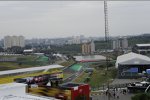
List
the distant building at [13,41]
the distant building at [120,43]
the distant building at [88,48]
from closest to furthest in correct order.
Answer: the distant building at [88,48] → the distant building at [120,43] → the distant building at [13,41]

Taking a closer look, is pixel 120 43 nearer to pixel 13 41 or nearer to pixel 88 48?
pixel 88 48

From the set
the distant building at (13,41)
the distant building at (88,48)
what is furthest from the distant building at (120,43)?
the distant building at (13,41)

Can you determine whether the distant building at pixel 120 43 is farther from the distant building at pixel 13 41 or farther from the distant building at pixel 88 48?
the distant building at pixel 13 41

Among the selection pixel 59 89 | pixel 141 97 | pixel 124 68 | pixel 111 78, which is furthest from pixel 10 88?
pixel 124 68

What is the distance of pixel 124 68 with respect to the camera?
22875mm

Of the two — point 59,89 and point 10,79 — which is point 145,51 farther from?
point 59,89

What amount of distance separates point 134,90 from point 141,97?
12.0 ft

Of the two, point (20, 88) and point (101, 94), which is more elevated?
point (20, 88)

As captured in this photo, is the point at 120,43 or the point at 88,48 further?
the point at 120,43

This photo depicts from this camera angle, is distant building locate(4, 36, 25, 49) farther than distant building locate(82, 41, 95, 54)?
Yes

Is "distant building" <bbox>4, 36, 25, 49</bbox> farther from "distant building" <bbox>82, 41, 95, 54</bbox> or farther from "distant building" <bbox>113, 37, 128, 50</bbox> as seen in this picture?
"distant building" <bbox>82, 41, 95, 54</bbox>

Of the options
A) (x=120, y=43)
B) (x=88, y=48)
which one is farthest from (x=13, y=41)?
(x=88, y=48)

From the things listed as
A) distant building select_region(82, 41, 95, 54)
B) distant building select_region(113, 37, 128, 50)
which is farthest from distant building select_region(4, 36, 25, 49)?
distant building select_region(82, 41, 95, 54)

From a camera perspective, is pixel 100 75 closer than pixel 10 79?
No
